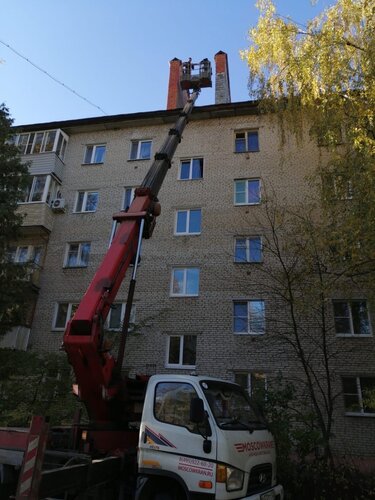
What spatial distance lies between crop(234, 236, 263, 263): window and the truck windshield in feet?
35.9

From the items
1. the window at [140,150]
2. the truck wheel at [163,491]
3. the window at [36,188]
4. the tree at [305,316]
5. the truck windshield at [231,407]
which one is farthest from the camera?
the window at [140,150]

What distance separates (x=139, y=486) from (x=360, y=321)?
1222cm

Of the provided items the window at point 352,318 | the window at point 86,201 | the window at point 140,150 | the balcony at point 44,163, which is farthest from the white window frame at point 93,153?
the window at point 352,318

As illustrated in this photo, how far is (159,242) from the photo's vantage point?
715 inches

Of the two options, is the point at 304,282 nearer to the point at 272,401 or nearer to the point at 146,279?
the point at 272,401

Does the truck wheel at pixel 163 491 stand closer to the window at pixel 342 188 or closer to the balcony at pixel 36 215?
the window at pixel 342 188

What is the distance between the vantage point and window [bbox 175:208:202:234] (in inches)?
720

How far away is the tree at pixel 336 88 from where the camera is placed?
796cm

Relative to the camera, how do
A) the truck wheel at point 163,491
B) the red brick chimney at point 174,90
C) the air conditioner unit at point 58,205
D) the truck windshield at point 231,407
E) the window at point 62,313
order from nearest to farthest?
the truck wheel at point 163,491 < the truck windshield at point 231,407 < the window at point 62,313 < the air conditioner unit at point 58,205 < the red brick chimney at point 174,90

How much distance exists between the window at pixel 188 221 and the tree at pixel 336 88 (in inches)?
322

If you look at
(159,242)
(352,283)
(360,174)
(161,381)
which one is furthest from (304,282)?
(159,242)

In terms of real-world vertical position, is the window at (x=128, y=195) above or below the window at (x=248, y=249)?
above

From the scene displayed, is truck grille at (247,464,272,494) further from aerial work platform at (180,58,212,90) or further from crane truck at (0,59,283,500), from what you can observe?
aerial work platform at (180,58,212,90)

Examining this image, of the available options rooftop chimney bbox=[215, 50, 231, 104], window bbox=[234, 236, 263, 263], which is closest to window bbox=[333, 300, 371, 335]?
window bbox=[234, 236, 263, 263]
